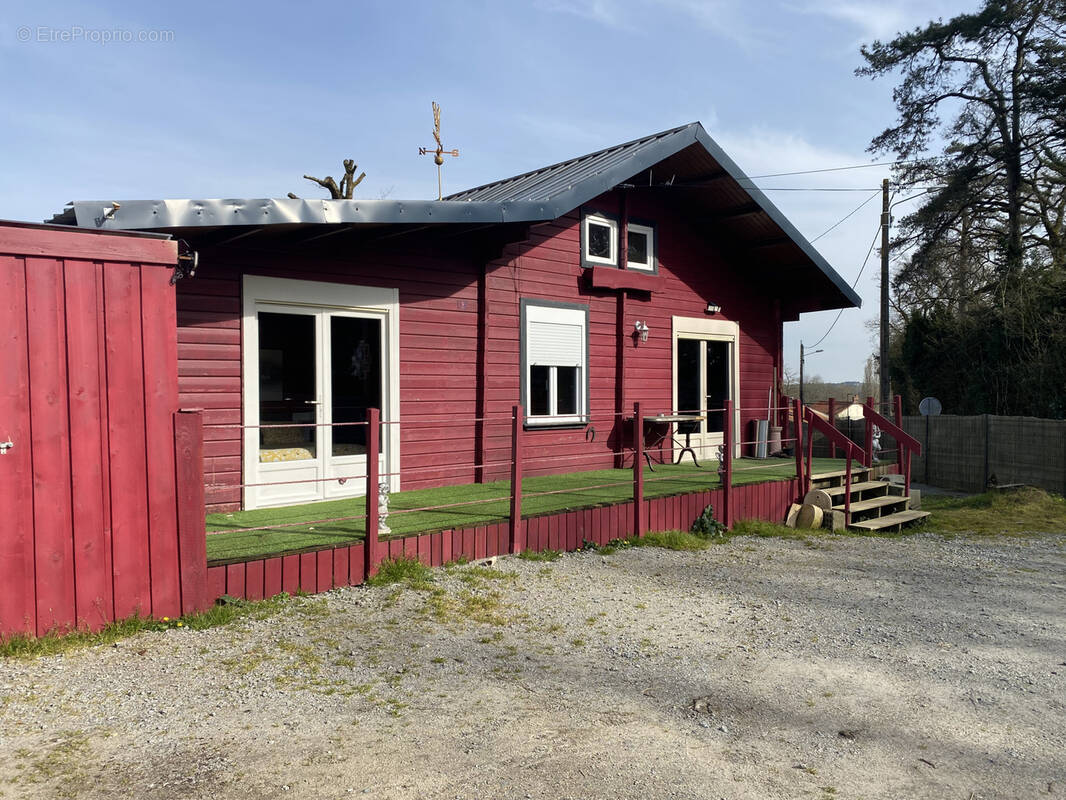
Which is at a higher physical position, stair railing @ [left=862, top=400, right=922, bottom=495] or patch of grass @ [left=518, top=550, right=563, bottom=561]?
stair railing @ [left=862, top=400, right=922, bottom=495]

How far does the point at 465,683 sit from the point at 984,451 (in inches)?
512

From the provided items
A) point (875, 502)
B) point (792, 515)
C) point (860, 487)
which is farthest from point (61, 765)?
point (875, 502)

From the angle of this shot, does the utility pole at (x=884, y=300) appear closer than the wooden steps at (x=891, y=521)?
No

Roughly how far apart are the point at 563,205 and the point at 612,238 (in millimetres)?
2136

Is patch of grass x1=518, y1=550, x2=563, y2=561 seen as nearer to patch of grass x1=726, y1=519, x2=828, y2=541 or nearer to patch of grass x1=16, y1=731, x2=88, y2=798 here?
patch of grass x1=726, y1=519, x2=828, y2=541

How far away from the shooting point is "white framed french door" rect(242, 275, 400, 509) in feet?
21.3

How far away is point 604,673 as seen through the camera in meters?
3.92

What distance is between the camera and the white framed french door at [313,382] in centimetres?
649

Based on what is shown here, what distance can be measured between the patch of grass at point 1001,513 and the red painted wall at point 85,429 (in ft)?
27.6

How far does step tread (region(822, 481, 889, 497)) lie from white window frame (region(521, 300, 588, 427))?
306 centimetres

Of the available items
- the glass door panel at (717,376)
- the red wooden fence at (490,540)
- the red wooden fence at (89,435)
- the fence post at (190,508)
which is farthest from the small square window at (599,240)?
the fence post at (190,508)

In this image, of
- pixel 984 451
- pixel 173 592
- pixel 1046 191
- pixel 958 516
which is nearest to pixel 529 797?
pixel 173 592

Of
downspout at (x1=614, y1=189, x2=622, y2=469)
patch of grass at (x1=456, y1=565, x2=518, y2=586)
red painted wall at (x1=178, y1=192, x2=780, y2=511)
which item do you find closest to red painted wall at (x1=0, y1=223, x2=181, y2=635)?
red painted wall at (x1=178, y1=192, x2=780, y2=511)

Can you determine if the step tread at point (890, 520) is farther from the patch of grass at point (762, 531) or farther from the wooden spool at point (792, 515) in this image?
the patch of grass at point (762, 531)
